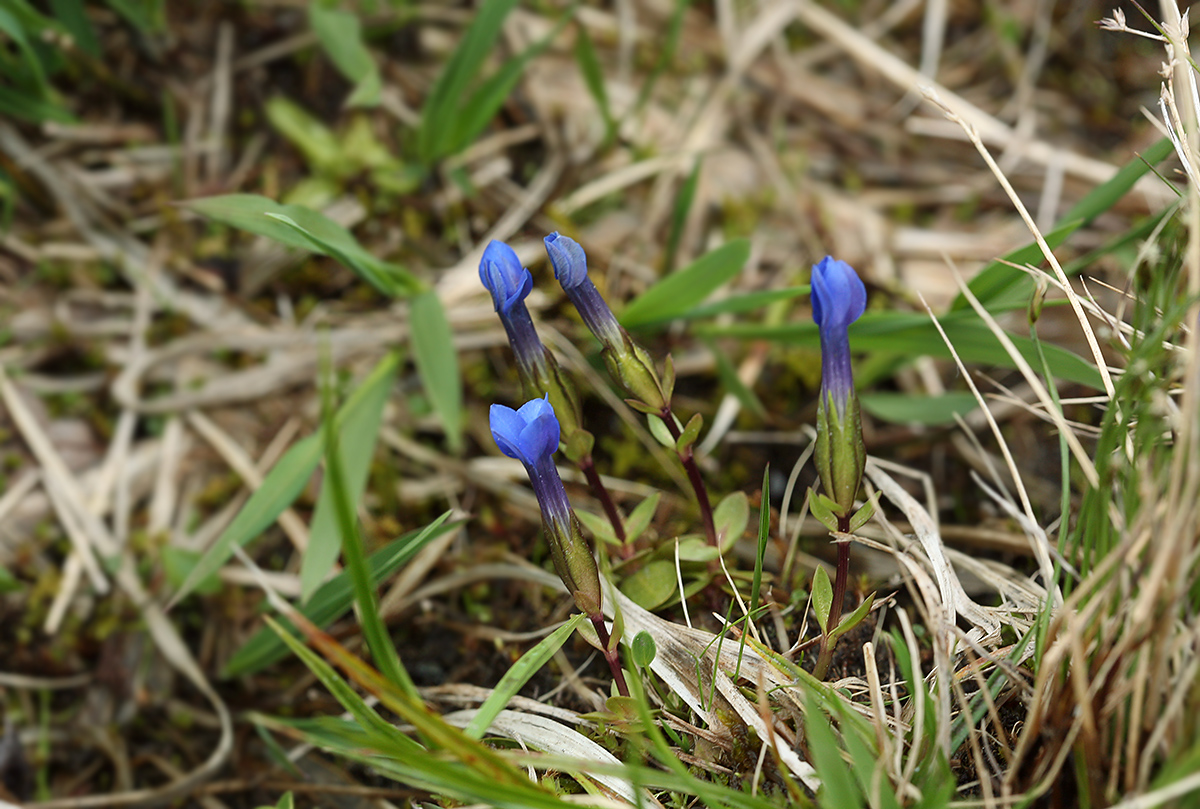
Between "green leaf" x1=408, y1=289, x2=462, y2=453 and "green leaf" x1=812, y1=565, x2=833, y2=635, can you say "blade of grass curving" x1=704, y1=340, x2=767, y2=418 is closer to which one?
"green leaf" x1=408, y1=289, x2=462, y2=453

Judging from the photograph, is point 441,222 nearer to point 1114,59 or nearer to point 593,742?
point 593,742

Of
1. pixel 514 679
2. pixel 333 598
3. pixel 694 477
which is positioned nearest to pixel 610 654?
pixel 514 679

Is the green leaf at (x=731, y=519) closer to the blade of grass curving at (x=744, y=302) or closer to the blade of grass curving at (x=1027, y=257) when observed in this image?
the blade of grass curving at (x=744, y=302)

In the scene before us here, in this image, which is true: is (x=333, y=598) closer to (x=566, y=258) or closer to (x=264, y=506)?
(x=264, y=506)

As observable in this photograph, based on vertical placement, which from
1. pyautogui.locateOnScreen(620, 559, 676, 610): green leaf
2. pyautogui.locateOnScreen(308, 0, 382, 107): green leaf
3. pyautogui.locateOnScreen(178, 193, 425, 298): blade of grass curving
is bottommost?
pyautogui.locateOnScreen(620, 559, 676, 610): green leaf

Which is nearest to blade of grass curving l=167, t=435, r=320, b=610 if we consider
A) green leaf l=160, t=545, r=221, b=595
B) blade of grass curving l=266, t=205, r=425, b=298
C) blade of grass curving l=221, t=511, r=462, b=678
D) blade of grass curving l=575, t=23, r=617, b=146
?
green leaf l=160, t=545, r=221, b=595

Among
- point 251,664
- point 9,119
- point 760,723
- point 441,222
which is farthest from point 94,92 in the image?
point 760,723
